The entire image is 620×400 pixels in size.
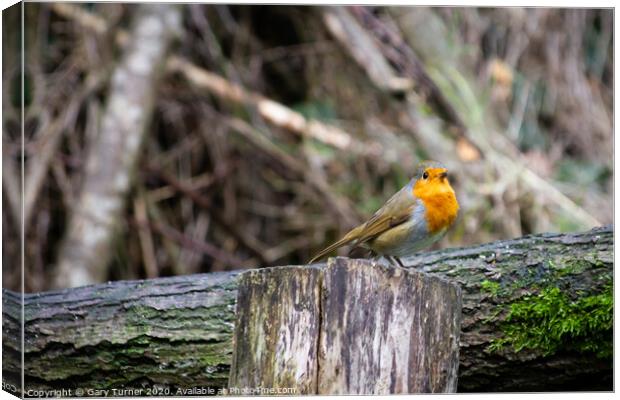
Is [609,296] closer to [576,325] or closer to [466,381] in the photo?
[576,325]

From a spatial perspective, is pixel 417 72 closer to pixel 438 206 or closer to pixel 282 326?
pixel 438 206

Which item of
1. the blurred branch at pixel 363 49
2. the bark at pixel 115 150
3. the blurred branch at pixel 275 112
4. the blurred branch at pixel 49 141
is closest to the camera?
the bark at pixel 115 150

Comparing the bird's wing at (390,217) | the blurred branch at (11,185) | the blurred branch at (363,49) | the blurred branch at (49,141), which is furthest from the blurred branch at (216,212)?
the bird's wing at (390,217)

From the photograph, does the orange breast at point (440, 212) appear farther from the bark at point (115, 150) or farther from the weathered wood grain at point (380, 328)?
the bark at point (115, 150)

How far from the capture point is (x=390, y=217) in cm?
389

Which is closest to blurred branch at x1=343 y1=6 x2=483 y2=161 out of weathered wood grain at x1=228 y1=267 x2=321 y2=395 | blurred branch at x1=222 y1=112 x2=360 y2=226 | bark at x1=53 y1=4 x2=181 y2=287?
blurred branch at x1=222 y1=112 x2=360 y2=226

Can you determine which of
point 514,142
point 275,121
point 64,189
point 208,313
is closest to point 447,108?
point 514,142

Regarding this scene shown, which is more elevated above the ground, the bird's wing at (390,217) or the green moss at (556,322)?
the bird's wing at (390,217)

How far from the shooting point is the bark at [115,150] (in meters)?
5.61

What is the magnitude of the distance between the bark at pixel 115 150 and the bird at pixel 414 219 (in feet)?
7.03

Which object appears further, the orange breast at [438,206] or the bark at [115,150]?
the bark at [115,150]

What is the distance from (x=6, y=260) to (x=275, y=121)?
121 inches

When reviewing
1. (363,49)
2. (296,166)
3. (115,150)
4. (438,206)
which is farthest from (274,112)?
(438,206)

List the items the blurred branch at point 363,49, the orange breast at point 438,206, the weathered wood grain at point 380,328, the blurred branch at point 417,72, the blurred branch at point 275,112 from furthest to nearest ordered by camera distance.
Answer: the blurred branch at point 275,112 → the blurred branch at point 363,49 → the blurred branch at point 417,72 → the orange breast at point 438,206 → the weathered wood grain at point 380,328
